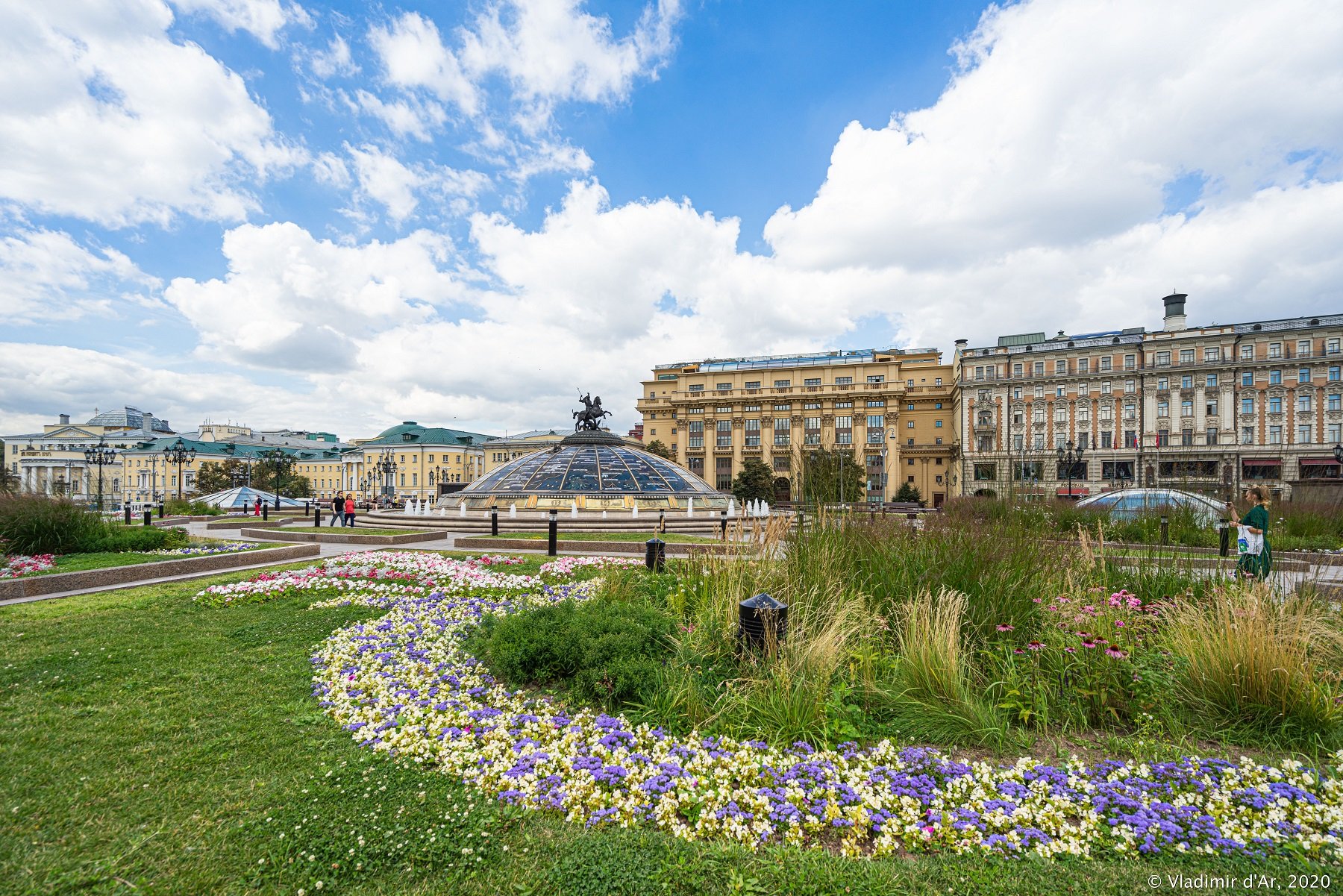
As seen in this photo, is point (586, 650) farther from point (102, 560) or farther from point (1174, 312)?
point (1174, 312)

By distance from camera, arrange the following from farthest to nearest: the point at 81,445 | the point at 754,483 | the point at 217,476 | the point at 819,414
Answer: the point at 81,445
the point at 217,476
the point at 819,414
the point at 754,483

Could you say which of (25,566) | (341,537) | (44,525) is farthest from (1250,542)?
(44,525)

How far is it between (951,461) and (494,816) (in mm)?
60730

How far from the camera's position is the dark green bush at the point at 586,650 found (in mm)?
4387

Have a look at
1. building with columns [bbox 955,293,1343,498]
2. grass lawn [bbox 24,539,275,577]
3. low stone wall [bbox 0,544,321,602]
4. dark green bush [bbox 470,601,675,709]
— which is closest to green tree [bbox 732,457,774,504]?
building with columns [bbox 955,293,1343,498]

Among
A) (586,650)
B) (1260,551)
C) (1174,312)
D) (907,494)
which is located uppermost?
(1174,312)

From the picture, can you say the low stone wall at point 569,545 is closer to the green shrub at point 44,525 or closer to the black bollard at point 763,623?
the green shrub at point 44,525

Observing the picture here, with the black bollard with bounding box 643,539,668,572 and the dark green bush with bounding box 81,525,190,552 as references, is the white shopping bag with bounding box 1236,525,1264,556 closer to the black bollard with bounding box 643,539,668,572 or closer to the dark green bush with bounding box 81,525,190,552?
the black bollard with bounding box 643,539,668,572

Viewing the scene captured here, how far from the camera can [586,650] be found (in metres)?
4.64

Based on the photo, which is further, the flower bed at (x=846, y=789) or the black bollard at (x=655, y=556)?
the black bollard at (x=655, y=556)

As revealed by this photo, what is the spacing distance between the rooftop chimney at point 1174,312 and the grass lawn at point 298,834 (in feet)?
196

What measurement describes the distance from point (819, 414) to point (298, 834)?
60965 mm

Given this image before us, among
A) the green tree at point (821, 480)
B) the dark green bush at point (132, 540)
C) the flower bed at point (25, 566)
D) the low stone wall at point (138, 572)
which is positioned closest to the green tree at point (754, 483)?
the low stone wall at point (138, 572)

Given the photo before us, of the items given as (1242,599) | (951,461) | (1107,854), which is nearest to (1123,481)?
(951,461)
